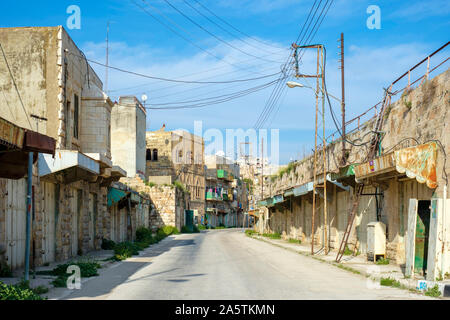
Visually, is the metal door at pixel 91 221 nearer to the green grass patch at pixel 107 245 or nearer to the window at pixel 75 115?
the green grass patch at pixel 107 245

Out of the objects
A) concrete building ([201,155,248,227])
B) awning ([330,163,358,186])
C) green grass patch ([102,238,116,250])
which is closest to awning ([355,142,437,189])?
awning ([330,163,358,186])

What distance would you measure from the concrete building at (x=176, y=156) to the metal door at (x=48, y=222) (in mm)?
A: 49420

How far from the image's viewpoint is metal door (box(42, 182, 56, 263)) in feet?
57.9

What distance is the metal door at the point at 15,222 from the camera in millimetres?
14570

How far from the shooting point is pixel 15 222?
49.7 ft

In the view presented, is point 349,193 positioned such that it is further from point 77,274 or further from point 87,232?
point 77,274

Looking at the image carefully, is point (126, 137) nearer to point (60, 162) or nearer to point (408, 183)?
point (60, 162)

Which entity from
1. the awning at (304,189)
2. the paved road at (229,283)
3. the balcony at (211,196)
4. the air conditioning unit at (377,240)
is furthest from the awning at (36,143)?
the balcony at (211,196)

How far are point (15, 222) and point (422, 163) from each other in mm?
12232

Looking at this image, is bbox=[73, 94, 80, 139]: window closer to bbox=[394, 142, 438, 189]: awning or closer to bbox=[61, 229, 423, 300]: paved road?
bbox=[61, 229, 423, 300]: paved road

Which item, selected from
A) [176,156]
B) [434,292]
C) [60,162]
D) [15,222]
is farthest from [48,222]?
[176,156]

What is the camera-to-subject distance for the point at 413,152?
14281mm

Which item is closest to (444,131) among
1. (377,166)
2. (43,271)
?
(377,166)
